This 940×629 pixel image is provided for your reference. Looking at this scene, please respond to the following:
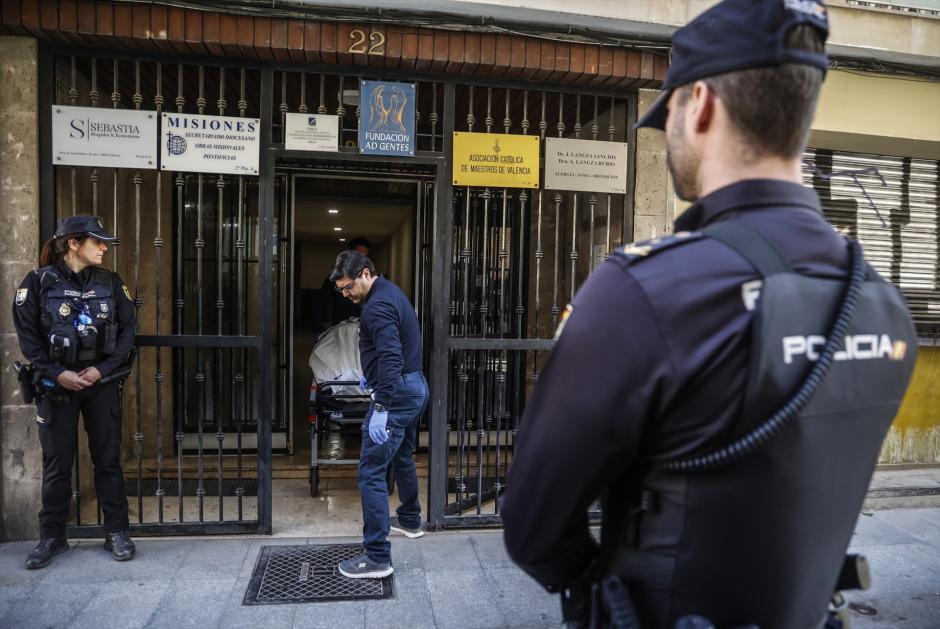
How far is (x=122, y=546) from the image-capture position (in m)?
4.22

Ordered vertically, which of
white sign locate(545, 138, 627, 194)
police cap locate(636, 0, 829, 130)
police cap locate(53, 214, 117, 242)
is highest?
white sign locate(545, 138, 627, 194)

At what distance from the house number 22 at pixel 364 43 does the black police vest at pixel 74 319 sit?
7.46 feet

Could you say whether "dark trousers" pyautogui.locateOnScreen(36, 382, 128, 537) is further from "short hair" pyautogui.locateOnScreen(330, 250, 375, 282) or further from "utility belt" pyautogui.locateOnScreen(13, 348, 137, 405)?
"short hair" pyautogui.locateOnScreen(330, 250, 375, 282)

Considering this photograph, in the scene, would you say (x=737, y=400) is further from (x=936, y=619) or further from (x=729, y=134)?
(x=936, y=619)

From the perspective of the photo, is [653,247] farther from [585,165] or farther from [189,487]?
[189,487]

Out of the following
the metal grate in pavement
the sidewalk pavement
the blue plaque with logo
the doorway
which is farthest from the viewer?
the doorway

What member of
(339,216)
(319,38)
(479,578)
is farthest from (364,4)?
(339,216)

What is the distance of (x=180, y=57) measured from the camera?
4.41 metres

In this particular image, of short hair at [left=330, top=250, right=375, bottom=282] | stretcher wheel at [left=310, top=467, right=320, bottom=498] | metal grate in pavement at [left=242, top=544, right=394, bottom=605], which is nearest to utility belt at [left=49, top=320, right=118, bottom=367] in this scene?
short hair at [left=330, top=250, right=375, bottom=282]

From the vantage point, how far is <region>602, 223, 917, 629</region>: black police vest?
105 centimetres

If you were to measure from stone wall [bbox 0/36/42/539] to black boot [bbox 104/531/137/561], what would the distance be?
2.26 ft

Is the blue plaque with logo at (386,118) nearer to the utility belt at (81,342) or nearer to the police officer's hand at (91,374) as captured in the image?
the utility belt at (81,342)

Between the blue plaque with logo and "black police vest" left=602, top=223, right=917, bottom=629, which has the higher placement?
the blue plaque with logo

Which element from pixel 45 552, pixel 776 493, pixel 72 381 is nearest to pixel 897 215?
pixel 776 493
